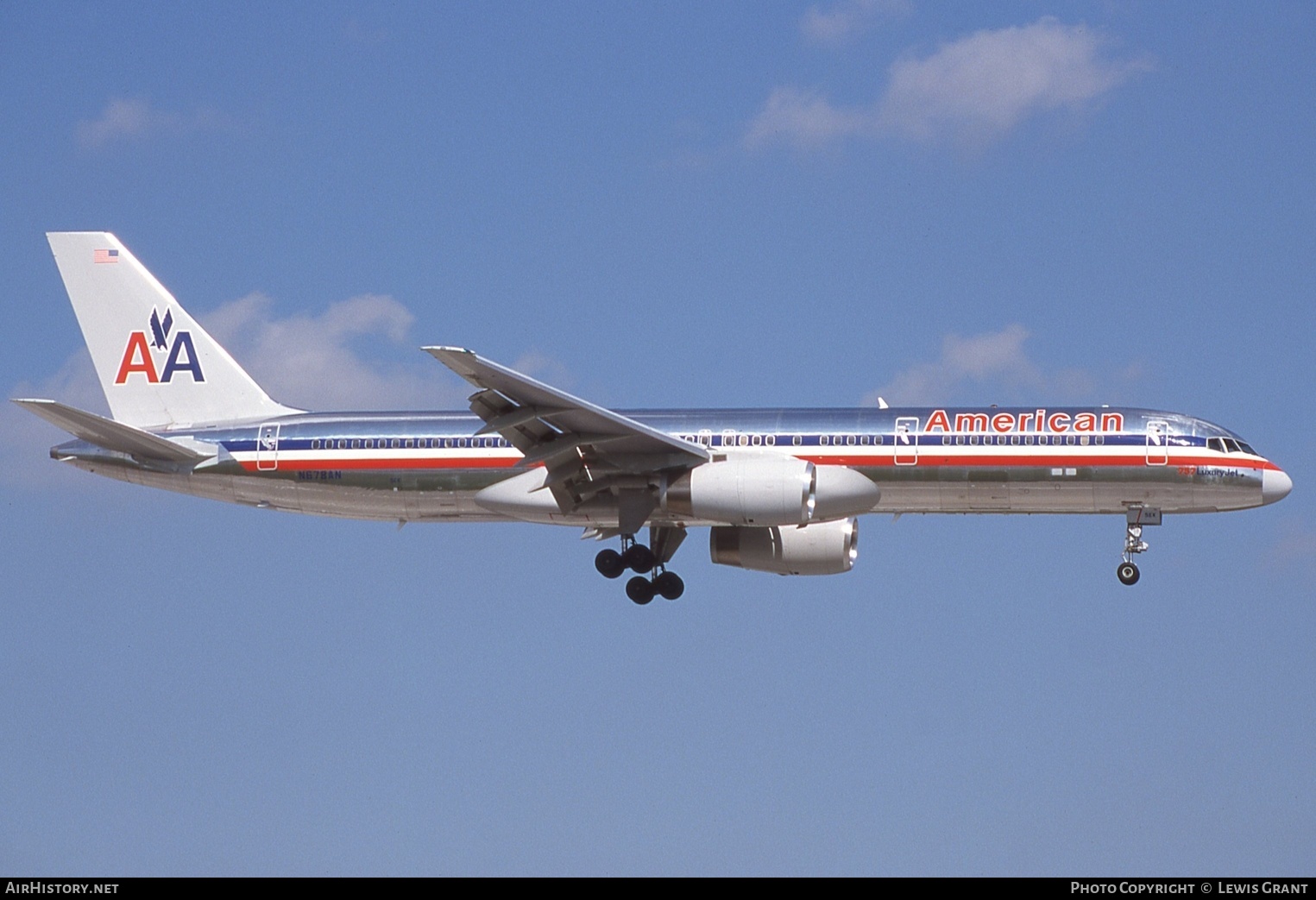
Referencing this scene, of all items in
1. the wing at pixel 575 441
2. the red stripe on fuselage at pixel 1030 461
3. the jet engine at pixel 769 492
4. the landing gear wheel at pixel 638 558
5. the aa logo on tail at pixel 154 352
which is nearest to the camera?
the wing at pixel 575 441

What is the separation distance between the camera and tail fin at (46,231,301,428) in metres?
50.6

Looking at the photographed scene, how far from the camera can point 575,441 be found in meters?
44.2

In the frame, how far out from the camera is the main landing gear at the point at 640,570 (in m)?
47.2

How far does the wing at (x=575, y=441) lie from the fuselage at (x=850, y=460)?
0.71 m

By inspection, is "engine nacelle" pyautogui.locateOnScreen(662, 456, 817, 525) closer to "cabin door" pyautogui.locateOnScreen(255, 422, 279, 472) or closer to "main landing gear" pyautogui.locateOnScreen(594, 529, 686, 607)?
"main landing gear" pyautogui.locateOnScreen(594, 529, 686, 607)

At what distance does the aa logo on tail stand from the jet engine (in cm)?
1481

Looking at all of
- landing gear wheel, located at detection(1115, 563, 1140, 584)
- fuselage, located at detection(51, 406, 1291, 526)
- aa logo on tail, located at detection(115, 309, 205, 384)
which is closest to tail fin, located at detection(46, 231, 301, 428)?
aa logo on tail, located at detection(115, 309, 205, 384)

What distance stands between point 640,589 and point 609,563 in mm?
1243

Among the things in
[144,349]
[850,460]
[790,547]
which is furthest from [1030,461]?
[144,349]

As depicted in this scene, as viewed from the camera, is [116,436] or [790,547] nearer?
[116,436]

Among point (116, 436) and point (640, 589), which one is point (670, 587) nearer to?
point (640, 589)

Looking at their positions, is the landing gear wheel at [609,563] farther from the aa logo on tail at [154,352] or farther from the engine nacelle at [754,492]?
the aa logo on tail at [154,352]

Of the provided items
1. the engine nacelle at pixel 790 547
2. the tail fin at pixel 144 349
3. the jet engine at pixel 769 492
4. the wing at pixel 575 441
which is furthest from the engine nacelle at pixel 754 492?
the tail fin at pixel 144 349

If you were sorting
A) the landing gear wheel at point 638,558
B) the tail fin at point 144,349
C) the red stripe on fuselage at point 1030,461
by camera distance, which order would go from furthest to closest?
the tail fin at point 144,349
the landing gear wheel at point 638,558
the red stripe on fuselage at point 1030,461
